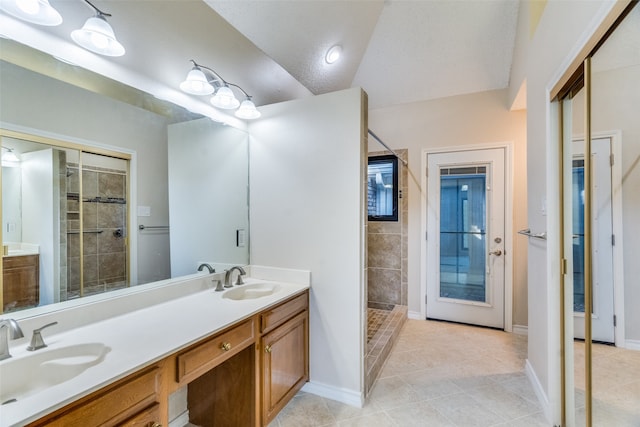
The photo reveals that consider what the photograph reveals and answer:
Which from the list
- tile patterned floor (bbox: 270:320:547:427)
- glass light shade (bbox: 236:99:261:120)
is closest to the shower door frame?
glass light shade (bbox: 236:99:261:120)

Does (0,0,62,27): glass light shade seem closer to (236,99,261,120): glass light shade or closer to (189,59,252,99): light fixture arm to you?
(189,59,252,99): light fixture arm

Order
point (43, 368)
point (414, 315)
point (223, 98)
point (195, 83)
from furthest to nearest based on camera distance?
1. point (414, 315)
2. point (223, 98)
3. point (195, 83)
4. point (43, 368)

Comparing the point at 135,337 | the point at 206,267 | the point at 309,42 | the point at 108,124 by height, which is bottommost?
the point at 135,337

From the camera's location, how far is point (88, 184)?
4.78ft

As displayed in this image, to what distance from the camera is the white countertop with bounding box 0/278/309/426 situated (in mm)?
810

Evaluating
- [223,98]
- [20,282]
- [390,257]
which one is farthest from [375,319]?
[20,282]

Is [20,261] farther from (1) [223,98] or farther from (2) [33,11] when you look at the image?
(1) [223,98]

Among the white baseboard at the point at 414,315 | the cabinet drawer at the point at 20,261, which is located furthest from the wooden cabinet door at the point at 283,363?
the white baseboard at the point at 414,315

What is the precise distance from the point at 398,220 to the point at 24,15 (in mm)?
3390

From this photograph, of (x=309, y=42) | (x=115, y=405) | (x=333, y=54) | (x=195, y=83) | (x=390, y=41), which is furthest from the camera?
(x=390, y=41)

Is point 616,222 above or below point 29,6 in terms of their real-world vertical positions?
below

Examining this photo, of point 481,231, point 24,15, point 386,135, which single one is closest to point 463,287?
point 481,231

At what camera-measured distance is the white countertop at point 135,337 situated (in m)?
0.81

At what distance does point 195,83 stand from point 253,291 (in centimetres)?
142
